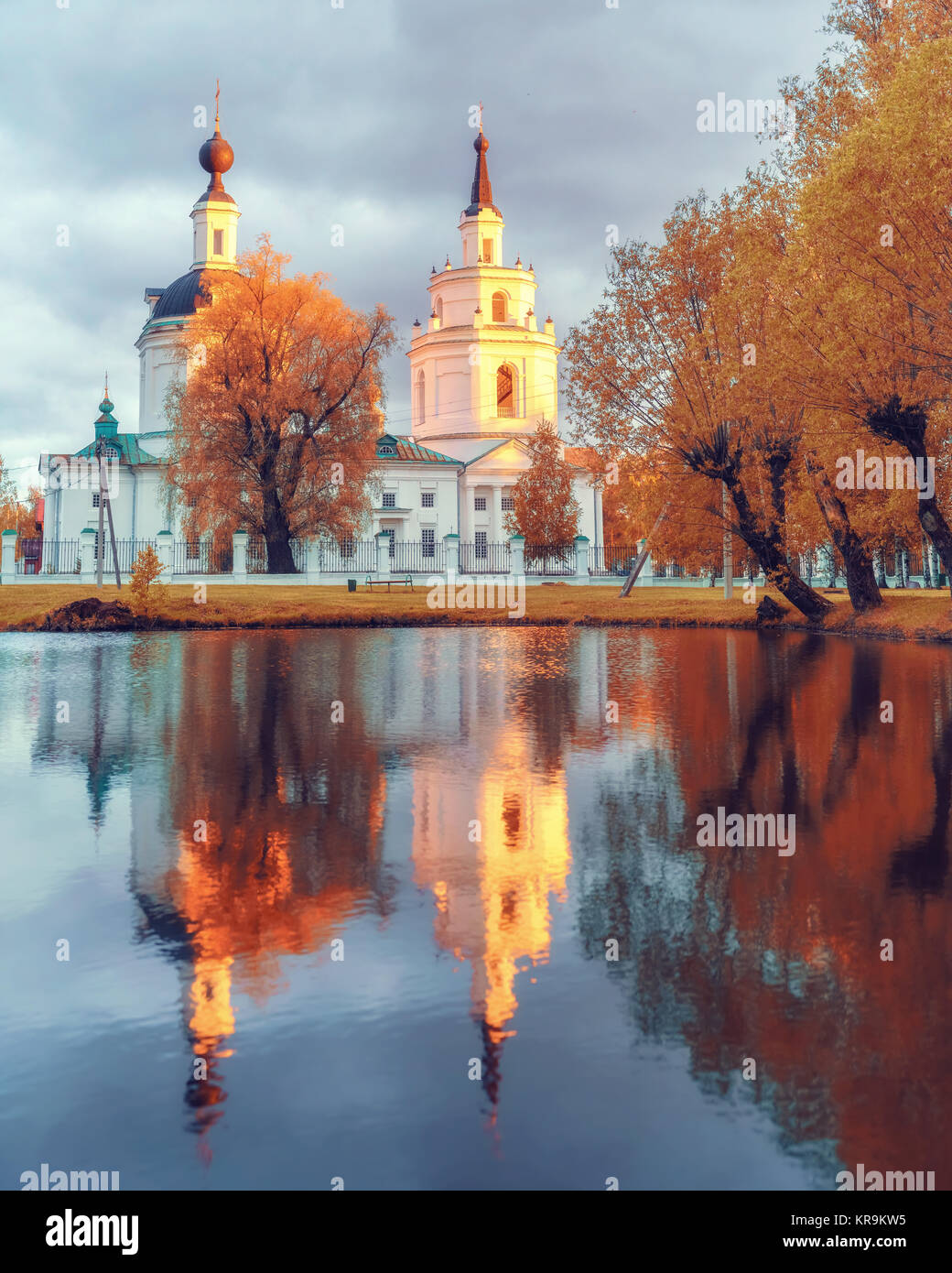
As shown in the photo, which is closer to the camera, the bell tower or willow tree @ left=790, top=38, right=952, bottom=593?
willow tree @ left=790, top=38, right=952, bottom=593

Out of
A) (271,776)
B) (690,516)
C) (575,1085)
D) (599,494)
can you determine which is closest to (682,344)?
(690,516)

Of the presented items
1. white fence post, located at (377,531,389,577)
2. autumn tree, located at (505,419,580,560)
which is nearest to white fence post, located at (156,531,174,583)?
white fence post, located at (377,531,389,577)

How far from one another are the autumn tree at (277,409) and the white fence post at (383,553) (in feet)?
7.33

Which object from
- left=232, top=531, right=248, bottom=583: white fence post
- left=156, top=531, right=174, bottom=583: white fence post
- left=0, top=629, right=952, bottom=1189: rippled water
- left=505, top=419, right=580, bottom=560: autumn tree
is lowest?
left=0, top=629, right=952, bottom=1189: rippled water

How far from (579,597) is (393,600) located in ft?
23.1

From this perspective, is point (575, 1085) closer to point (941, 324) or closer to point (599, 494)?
point (941, 324)

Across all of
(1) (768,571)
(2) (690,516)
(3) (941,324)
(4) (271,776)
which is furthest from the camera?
(2) (690,516)

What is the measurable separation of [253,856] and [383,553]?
4322 centimetres

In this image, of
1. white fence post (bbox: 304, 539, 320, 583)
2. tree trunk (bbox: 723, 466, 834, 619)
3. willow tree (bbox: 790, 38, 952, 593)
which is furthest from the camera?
white fence post (bbox: 304, 539, 320, 583)

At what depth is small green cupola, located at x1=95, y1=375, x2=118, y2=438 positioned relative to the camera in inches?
2869

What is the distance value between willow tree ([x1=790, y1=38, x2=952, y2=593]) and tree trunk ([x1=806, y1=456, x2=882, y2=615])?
3887mm

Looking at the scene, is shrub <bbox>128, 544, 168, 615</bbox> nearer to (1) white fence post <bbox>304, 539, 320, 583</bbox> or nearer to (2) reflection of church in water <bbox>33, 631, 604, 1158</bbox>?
(1) white fence post <bbox>304, 539, 320, 583</bbox>

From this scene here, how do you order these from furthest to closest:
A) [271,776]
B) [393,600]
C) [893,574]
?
[893,574]
[393,600]
[271,776]

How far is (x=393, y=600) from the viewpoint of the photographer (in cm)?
3794
